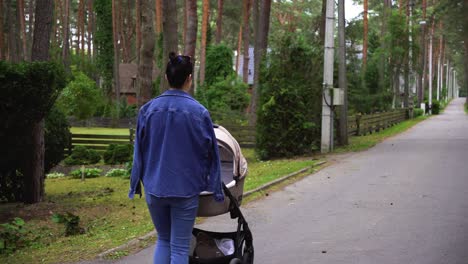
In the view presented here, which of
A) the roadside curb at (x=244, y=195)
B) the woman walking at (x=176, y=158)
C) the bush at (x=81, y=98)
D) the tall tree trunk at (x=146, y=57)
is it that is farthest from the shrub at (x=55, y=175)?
the bush at (x=81, y=98)

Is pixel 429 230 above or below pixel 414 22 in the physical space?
below

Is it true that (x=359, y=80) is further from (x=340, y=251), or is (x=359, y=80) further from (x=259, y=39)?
(x=340, y=251)

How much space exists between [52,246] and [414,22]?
47761 millimetres

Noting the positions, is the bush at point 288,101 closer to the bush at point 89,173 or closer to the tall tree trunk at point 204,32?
the bush at point 89,173

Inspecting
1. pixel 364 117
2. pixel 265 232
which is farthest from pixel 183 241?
pixel 364 117

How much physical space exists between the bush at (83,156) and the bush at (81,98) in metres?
20.4

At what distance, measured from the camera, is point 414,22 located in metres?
53.7

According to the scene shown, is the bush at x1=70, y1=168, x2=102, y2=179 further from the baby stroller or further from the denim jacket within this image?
the denim jacket

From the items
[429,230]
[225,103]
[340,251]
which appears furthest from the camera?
[225,103]

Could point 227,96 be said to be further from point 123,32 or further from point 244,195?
point 244,195

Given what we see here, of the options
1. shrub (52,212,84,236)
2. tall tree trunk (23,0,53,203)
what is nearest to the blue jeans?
shrub (52,212,84,236)

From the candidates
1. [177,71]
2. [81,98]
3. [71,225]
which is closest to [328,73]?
[71,225]

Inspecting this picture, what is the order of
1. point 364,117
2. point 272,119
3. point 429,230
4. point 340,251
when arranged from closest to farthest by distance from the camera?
point 340,251
point 429,230
point 272,119
point 364,117

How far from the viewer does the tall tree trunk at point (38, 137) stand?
15.7 metres
